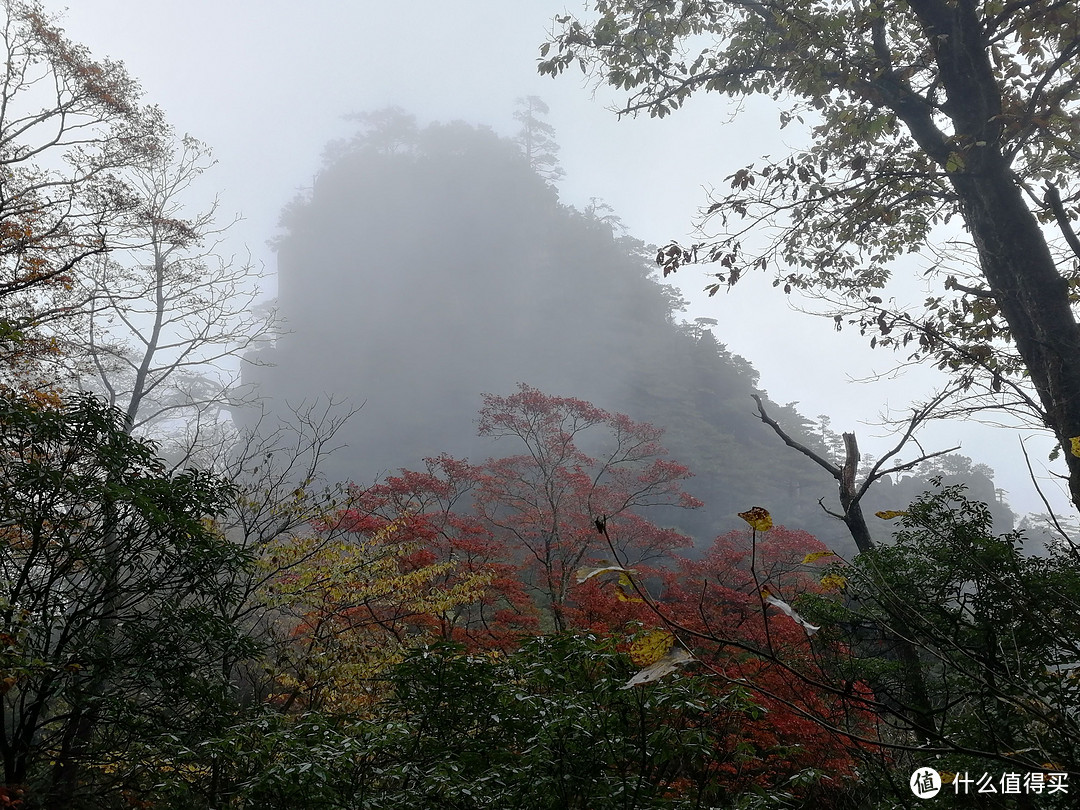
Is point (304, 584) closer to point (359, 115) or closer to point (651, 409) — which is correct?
point (651, 409)

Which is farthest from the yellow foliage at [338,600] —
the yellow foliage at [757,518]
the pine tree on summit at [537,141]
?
the pine tree on summit at [537,141]

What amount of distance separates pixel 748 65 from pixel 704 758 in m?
5.37

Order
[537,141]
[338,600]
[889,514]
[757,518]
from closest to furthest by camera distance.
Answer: [757,518] < [889,514] < [338,600] < [537,141]

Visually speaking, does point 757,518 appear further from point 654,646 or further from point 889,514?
point 889,514

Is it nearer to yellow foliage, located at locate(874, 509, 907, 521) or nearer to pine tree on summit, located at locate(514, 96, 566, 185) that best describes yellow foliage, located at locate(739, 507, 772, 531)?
yellow foliage, located at locate(874, 509, 907, 521)

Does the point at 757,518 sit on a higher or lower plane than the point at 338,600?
lower

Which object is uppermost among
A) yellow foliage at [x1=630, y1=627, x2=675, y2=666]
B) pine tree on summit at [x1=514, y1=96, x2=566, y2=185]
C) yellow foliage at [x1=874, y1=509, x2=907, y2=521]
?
pine tree on summit at [x1=514, y1=96, x2=566, y2=185]

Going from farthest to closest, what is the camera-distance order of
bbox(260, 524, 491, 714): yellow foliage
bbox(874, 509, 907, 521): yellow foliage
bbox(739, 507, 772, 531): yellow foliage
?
bbox(260, 524, 491, 714): yellow foliage < bbox(874, 509, 907, 521): yellow foliage < bbox(739, 507, 772, 531): yellow foliage

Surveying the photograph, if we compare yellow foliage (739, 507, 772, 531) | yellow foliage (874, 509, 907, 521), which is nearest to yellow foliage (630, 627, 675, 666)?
yellow foliage (739, 507, 772, 531)

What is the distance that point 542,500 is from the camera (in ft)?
60.8

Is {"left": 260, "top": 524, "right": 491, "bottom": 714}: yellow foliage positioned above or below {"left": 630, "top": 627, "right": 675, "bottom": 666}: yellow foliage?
above

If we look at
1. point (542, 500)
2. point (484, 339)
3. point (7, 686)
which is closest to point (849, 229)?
point (7, 686)

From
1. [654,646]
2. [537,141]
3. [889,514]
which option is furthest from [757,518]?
[537,141]

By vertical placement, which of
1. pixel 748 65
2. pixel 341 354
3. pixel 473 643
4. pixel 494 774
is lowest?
pixel 494 774
